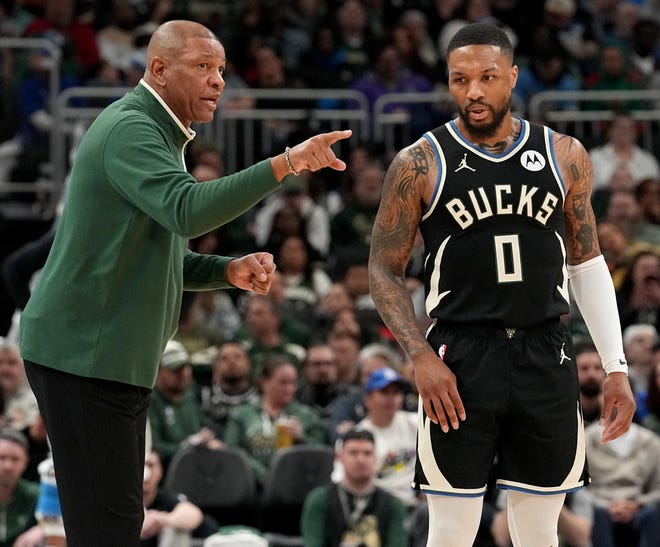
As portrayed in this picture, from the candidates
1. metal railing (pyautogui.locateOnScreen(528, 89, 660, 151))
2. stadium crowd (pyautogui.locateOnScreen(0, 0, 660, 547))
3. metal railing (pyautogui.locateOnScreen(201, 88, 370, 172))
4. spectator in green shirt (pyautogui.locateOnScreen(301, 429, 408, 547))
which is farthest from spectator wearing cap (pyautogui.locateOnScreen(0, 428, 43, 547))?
metal railing (pyautogui.locateOnScreen(528, 89, 660, 151))

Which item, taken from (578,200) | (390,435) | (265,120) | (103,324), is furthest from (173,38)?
(265,120)

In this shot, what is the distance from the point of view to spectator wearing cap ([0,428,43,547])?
793 cm

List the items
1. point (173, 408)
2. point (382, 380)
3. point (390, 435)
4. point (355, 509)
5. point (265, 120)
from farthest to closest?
point (265, 120) → point (173, 408) → point (390, 435) → point (382, 380) → point (355, 509)

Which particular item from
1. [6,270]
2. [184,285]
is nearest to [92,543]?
[184,285]

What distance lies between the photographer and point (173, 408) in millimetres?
9117

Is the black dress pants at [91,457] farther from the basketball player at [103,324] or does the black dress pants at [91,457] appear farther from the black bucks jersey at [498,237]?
the black bucks jersey at [498,237]

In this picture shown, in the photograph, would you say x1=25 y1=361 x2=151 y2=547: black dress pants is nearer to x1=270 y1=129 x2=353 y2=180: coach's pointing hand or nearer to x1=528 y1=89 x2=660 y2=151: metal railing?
x1=270 y1=129 x2=353 y2=180: coach's pointing hand

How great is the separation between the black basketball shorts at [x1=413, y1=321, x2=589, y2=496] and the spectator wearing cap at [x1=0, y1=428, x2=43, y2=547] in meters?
4.15

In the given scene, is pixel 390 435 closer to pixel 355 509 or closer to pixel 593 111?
pixel 355 509

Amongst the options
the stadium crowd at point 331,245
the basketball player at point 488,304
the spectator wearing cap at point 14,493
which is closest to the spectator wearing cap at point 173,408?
the stadium crowd at point 331,245

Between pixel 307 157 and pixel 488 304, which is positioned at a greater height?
pixel 307 157

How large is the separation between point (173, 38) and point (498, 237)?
4.34 feet

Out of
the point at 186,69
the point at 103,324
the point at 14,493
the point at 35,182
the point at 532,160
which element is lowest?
the point at 14,493

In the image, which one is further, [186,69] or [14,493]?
[14,493]
